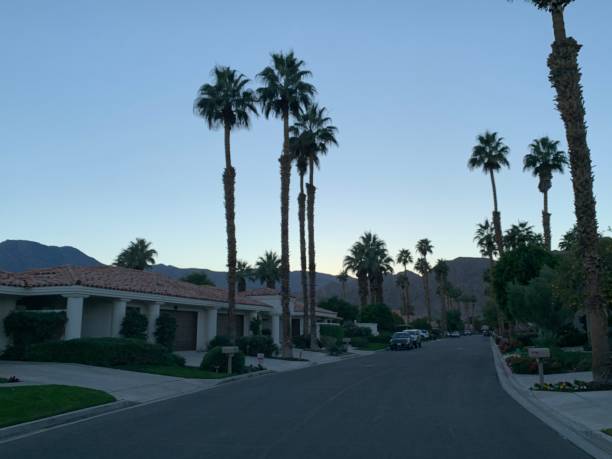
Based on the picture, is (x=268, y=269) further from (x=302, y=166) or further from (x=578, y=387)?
(x=578, y=387)

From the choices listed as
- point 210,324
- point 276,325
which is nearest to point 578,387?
point 210,324

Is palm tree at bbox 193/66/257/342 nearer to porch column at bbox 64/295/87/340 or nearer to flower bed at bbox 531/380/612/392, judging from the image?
porch column at bbox 64/295/87/340

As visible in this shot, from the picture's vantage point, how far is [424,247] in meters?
115

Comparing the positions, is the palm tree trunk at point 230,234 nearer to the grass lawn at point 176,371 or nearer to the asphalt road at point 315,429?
the grass lawn at point 176,371

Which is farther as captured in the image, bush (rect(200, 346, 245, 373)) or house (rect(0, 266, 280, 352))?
house (rect(0, 266, 280, 352))

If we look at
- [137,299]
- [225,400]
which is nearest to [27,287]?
[137,299]

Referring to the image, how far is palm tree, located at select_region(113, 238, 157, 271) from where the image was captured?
6762 centimetres

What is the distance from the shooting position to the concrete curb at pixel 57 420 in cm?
1115

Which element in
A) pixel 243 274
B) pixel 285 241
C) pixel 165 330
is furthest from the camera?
pixel 243 274

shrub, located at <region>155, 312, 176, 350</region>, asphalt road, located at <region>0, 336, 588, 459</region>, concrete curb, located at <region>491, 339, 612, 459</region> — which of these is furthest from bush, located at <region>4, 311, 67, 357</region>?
concrete curb, located at <region>491, 339, 612, 459</region>

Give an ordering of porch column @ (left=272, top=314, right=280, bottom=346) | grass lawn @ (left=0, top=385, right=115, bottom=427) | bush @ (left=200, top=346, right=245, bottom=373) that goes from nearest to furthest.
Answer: grass lawn @ (left=0, top=385, right=115, bottom=427), bush @ (left=200, top=346, right=245, bottom=373), porch column @ (left=272, top=314, right=280, bottom=346)

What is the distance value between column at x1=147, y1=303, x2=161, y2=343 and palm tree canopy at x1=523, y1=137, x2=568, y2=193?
3638 cm

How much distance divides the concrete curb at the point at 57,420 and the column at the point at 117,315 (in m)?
14.2

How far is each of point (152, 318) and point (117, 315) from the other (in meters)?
3.03
